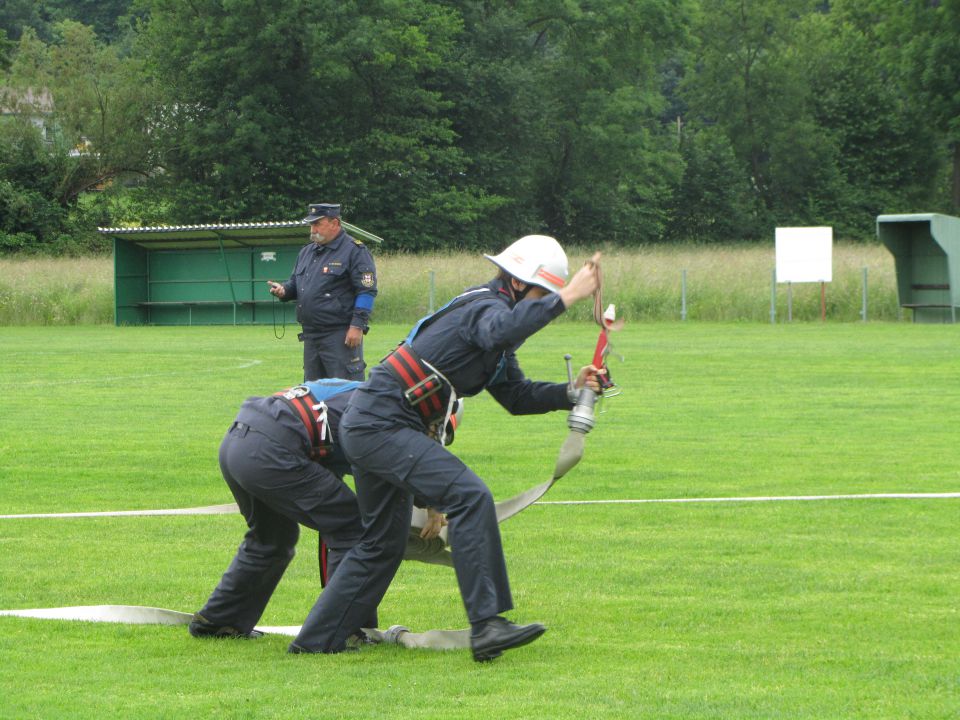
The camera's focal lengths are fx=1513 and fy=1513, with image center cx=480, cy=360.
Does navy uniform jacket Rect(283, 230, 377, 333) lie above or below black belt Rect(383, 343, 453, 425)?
above

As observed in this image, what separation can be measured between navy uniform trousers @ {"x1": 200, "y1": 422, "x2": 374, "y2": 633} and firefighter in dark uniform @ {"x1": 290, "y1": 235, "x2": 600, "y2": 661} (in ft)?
0.56

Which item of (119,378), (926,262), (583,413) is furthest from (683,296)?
(583,413)

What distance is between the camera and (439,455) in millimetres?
6039

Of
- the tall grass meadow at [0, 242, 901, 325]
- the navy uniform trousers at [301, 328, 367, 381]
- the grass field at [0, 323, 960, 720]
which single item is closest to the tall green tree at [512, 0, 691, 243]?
the tall grass meadow at [0, 242, 901, 325]

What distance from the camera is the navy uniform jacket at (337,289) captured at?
13.1 metres

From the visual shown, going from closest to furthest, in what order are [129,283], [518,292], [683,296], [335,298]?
[518,292] < [335,298] < [683,296] < [129,283]

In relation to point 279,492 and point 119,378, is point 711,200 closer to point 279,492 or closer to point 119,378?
point 119,378

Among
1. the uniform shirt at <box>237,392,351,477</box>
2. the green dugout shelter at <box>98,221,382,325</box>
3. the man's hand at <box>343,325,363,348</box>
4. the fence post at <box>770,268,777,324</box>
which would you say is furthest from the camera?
the green dugout shelter at <box>98,221,382,325</box>

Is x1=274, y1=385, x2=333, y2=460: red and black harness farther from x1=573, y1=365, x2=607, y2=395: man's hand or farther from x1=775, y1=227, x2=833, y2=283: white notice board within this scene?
x1=775, y1=227, x2=833, y2=283: white notice board

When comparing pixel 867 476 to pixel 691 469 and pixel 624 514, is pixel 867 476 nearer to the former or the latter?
pixel 691 469

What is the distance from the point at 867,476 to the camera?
11547mm

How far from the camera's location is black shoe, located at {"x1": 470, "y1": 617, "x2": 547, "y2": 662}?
5.91m

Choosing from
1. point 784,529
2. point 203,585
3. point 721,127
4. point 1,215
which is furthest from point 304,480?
point 721,127

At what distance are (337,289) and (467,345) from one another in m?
7.29
